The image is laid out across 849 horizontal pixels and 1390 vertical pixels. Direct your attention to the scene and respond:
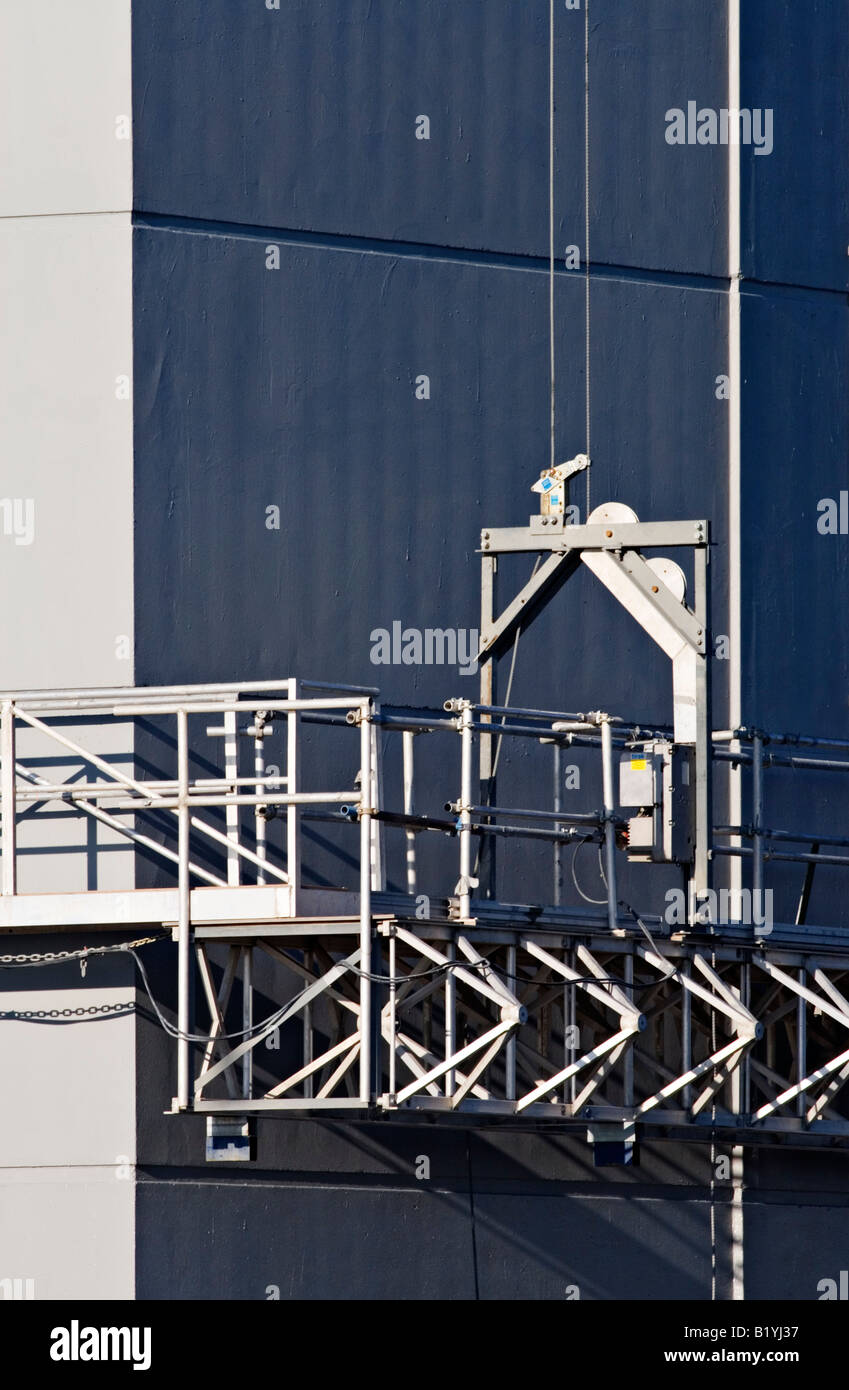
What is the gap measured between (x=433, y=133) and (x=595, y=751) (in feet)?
17.8

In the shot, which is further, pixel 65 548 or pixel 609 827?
pixel 65 548

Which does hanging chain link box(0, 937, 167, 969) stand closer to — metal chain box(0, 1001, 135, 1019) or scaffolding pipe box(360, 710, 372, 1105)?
metal chain box(0, 1001, 135, 1019)

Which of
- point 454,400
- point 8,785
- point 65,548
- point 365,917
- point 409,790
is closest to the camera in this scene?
point 365,917

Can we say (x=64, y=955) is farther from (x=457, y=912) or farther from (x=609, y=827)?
(x=609, y=827)

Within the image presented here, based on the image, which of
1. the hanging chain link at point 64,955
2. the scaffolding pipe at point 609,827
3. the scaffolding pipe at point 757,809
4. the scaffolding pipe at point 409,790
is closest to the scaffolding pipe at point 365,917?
the scaffolding pipe at point 409,790

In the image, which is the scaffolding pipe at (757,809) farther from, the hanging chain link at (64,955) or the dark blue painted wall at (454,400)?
the hanging chain link at (64,955)

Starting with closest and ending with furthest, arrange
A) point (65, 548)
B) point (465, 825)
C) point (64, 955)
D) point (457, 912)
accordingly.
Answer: point (465, 825) < point (457, 912) < point (64, 955) < point (65, 548)

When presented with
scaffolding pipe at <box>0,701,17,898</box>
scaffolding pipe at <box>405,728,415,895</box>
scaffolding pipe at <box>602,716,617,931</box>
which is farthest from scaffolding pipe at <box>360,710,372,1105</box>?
scaffolding pipe at <box>0,701,17,898</box>

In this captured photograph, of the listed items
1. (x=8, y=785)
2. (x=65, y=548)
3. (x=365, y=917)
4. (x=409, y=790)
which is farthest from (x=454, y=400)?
(x=365, y=917)

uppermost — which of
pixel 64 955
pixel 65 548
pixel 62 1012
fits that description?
pixel 65 548

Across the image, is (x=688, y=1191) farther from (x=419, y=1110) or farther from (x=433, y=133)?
(x=433, y=133)

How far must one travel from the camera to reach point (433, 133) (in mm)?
23188

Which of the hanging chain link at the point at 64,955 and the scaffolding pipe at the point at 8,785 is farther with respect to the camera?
the hanging chain link at the point at 64,955
